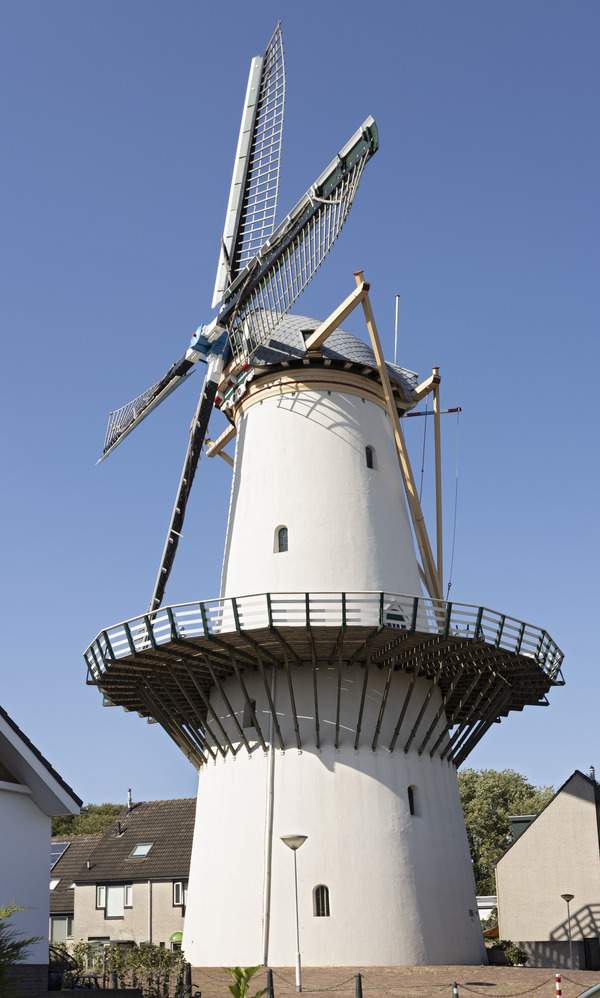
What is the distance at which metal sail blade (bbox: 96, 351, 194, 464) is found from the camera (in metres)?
29.9

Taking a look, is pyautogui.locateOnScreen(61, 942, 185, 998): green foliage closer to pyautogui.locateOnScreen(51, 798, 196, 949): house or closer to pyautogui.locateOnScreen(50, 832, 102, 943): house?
pyautogui.locateOnScreen(51, 798, 196, 949): house

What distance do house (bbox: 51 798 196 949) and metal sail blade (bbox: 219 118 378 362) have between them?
23314 mm

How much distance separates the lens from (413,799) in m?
23.8

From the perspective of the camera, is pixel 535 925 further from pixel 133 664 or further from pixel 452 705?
pixel 133 664

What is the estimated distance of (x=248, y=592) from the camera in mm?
25297

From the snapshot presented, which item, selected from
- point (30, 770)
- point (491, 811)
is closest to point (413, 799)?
point (30, 770)

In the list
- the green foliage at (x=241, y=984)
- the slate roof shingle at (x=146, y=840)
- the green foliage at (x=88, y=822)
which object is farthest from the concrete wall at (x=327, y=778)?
the green foliage at (x=88, y=822)

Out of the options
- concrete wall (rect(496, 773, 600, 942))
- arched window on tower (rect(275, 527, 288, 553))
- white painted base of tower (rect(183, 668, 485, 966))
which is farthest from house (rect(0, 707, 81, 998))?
concrete wall (rect(496, 773, 600, 942))

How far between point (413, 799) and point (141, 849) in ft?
74.6

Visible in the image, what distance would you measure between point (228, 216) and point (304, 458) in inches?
356

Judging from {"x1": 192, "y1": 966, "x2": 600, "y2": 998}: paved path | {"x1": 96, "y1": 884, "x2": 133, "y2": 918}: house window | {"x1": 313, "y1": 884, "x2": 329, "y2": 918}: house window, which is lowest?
{"x1": 192, "y1": 966, "x2": 600, "y2": 998}: paved path

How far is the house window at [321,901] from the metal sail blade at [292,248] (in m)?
14.0

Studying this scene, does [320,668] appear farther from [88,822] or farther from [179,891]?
[88,822]

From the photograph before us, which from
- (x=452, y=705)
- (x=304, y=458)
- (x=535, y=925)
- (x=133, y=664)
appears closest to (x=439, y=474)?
(x=304, y=458)
